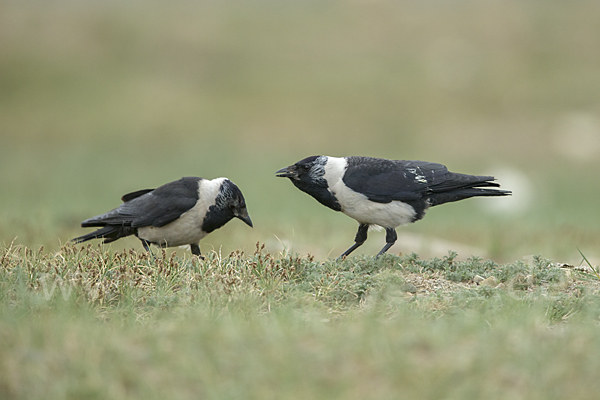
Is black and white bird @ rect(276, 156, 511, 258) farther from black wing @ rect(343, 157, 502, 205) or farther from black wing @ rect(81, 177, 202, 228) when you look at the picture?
black wing @ rect(81, 177, 202, 228)

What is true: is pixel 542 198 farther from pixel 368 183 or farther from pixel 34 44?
pixel 34 44

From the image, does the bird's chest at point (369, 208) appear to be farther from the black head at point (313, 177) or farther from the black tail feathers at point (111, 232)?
the black tail feathers at point (111, 232)

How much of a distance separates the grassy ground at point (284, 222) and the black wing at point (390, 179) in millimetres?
657

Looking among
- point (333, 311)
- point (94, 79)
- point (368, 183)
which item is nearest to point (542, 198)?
point (368, 183)

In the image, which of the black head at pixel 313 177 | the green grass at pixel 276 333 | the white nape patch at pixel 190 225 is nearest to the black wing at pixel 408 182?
the black head at pixel 313 177

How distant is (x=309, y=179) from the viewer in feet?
22.1

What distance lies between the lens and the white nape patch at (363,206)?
21.7 feet

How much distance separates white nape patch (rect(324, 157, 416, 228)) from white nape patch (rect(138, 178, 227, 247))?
4.00ft

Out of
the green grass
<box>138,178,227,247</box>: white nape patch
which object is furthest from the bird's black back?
<box>138,178,227,247</box>: white nape patch

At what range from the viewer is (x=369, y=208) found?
21.8 feet

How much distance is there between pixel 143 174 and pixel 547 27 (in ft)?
75.8

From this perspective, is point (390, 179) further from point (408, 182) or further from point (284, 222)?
point (284, 222)

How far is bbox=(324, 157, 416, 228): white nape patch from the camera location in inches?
261

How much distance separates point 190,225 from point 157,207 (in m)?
0.41
